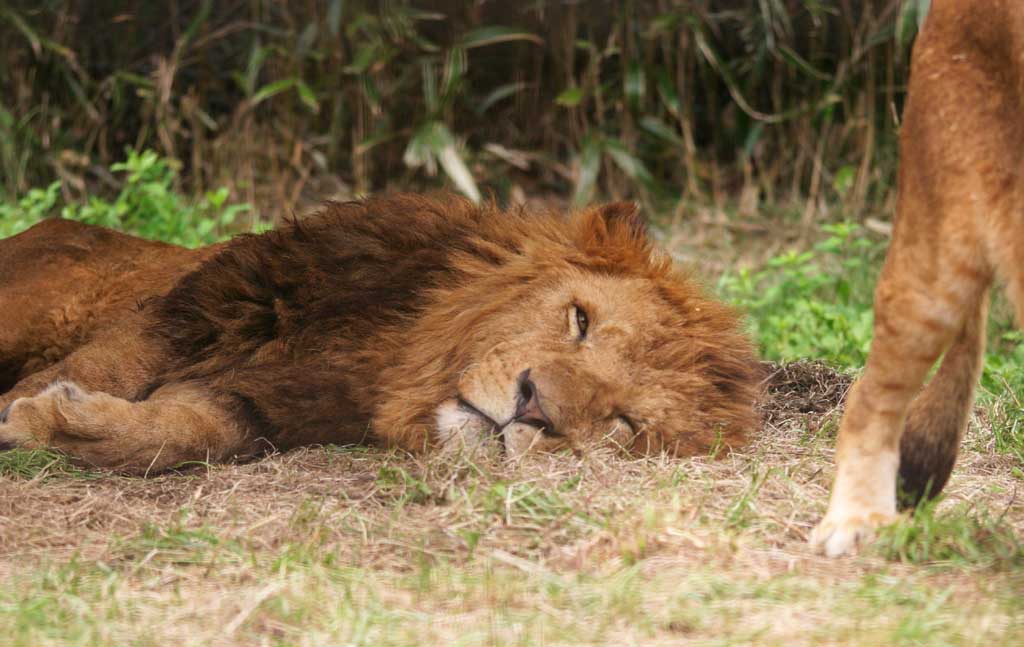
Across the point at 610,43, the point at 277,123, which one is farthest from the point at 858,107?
the point at 277,123

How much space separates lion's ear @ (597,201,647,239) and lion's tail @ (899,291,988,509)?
86cm

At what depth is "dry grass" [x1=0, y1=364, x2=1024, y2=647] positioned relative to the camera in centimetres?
209

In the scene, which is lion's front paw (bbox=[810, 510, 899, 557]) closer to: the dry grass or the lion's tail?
the dry grass

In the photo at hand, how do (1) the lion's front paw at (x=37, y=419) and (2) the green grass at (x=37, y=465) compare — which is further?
(1) the lion's front paw at (x=37, y=419)

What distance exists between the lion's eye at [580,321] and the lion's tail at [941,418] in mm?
713

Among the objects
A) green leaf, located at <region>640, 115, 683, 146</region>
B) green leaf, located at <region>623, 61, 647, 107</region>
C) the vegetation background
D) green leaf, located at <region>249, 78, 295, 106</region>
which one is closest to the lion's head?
the vegetation background

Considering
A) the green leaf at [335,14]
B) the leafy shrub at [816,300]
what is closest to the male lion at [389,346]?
the leafy shrub at [816,300]

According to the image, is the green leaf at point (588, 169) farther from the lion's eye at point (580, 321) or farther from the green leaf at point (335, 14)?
the lion's eye at point (580, 321)

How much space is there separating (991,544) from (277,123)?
5077 millimetres

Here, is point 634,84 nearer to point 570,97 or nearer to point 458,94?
point 570,97

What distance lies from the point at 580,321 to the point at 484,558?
2.59 feet

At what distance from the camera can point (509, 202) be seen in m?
4.82

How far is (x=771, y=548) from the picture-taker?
2.48 metres

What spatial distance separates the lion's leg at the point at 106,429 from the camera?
3.05 metres
